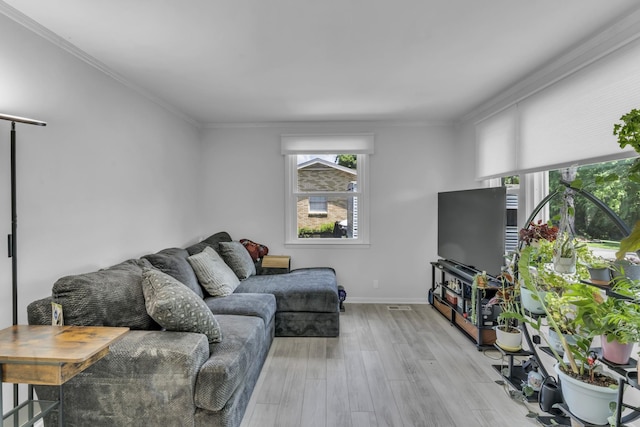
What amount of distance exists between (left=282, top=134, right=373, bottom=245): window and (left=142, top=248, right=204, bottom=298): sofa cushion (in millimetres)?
1681

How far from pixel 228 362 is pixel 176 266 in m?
1.27

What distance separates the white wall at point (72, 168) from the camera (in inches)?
74.3

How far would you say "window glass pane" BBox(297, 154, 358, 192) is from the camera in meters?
4.53

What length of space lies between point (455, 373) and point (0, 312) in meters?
3.09

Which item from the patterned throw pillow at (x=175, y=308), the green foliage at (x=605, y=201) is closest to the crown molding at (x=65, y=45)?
the patterned throw pillow at (x=175, y=308)

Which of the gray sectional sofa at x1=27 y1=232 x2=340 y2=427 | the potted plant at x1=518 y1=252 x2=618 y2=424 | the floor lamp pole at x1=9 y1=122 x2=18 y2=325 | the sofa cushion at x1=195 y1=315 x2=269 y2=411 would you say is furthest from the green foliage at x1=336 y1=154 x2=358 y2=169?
the floor lamp pole at x1=9 y1=122 x2=18 y2=325

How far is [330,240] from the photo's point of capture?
4543 millimetres

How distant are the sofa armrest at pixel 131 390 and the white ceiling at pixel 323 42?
1927mm

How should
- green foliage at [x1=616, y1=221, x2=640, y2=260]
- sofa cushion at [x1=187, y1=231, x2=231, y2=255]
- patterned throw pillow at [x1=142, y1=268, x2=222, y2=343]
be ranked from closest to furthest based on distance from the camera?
green foliage at [x1=616, y1=221, x2=640, y2=260] < patterned throw pillow at [x1=142, y1=268, x2=222, y2=343] < sofa cushion at [x1=187, y1=231, x2=231, y2=255]

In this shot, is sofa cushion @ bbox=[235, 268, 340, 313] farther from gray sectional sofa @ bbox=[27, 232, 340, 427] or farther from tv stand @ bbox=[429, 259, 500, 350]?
tv stand @ bbox=[429, 259, 500, 350]

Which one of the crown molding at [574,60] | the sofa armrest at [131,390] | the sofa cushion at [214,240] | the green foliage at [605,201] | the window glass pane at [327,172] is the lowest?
the sofa armrest at [131,390]

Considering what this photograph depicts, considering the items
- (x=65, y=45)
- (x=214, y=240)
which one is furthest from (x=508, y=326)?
(x=65, y=45)

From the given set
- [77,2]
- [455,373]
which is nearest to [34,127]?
[77,2]

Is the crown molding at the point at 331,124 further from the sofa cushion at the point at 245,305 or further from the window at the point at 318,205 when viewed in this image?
the sofa cushion at the point at 245,305
